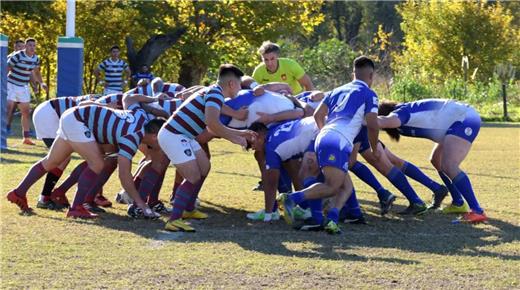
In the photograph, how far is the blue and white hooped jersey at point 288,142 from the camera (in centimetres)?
942

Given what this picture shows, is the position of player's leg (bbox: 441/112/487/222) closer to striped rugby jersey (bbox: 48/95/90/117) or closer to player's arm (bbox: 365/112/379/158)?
player's arm (bbox: 365/112/379/158)

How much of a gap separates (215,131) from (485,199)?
4.02 metres

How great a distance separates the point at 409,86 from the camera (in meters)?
34.9

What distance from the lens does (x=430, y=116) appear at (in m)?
9.98

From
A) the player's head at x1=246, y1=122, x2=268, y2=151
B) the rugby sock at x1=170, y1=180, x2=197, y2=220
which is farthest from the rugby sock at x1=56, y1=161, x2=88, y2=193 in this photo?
the player's head at x1=246, y1=122, x2=268, y2=151

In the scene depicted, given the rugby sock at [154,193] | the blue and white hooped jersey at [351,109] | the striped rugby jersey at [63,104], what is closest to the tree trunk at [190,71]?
the striped rugby jersey at [63,104]

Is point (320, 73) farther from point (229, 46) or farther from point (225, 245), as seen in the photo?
point (225, 245)

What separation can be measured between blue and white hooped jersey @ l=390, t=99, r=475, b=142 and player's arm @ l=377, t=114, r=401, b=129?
0.09 metres

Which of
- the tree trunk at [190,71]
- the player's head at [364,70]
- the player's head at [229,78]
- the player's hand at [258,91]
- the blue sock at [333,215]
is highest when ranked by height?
the player's head at [364,70]

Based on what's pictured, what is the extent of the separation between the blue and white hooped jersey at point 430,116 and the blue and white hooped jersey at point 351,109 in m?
1.07

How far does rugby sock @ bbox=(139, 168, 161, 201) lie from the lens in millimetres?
9938

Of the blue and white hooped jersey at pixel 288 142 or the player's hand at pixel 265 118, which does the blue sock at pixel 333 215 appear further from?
the player's hand at pixel 265 118

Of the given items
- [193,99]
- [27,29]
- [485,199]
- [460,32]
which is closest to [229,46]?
[27,29]

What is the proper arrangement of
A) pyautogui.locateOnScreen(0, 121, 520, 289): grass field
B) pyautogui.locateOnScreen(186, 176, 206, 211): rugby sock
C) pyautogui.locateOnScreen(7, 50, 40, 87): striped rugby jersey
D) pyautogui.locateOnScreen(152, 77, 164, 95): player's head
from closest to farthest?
1. pyautogui.locateOnScreen(0, 121, 520, 289): grass field
2. pyautogui.locateOnScreen(186, 176, 206, 211): rugby sock
3. pyautogui.locateOnScreen(152, 77, 164, 95): player's head
4. pyautogui.locateOnScreen(7, 50, 40, 87): striped rugby jersey
